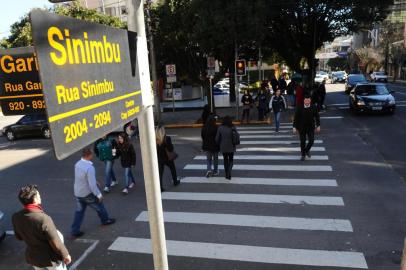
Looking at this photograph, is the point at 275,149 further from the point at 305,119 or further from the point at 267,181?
the point at 267,181

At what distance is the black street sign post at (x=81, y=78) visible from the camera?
61.5 inches

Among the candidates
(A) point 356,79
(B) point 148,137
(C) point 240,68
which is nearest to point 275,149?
(C) point 240,68

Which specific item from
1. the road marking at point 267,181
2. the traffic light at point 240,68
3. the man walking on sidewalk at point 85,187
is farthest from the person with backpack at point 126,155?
the traffic light at point 240,68

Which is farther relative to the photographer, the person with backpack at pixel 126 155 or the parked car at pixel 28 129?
the parked car at pixel 28 129

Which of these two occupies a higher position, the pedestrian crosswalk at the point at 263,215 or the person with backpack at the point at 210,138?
the person with backpack at the point at 210,138

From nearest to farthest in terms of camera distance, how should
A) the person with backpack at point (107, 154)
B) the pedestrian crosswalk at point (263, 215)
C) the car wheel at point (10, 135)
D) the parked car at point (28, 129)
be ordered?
the pedestrian crosswalk at point (263, 215) → the person with backpack at point (107, 154) → the parked car at point (28, 129) → the car wheel at point (10, 135)

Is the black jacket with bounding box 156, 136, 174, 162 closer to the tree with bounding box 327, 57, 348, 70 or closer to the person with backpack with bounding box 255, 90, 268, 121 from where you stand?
the person with backpack with bounding box 255, 90, 268, 121

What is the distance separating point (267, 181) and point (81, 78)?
8431 millimetres

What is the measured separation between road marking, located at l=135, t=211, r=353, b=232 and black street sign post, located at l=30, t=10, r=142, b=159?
538 centimetres

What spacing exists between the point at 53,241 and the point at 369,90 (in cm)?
1987

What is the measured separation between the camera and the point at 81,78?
5.96ft

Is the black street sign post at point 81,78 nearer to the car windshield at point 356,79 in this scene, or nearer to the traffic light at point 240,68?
the traffic light at point 240,68

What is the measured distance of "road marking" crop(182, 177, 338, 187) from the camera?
9461 mm

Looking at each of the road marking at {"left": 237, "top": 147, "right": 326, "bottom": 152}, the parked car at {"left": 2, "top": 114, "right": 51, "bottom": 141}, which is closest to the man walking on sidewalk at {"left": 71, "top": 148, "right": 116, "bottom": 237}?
the road marking at {"left": 237, "top": 147, "right": 326, "bottom": 152}
